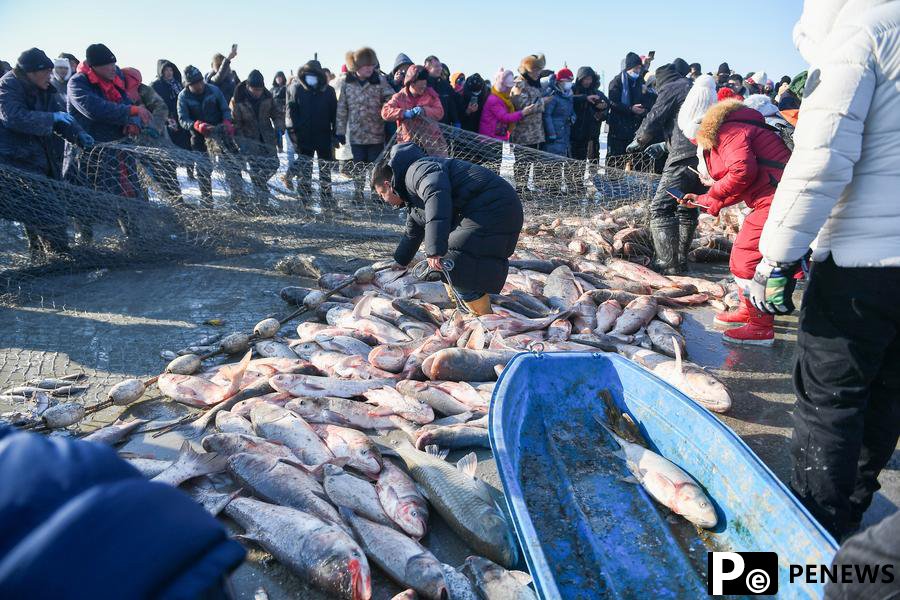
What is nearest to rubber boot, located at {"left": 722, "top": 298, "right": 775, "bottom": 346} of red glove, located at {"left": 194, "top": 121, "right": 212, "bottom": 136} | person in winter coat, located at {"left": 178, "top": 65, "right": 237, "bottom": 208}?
person in winter coat, located at {"left": 178, "top": 65, "right": 237, "bottom": 208}

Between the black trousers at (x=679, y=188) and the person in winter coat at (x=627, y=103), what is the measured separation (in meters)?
4.64

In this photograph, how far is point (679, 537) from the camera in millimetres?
2588

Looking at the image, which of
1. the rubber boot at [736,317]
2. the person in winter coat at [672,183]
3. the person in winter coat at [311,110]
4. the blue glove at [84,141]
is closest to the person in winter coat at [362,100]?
the person in winter coat at [311,110]

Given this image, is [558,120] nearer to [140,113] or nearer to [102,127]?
[140,113]

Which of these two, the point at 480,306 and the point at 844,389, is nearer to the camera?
the point at 844,389

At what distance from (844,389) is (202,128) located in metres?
8.79

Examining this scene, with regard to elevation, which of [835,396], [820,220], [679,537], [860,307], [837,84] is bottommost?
[679,537]

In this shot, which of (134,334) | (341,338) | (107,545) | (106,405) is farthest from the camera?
(134,334)

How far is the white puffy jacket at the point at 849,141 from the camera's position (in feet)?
6.54

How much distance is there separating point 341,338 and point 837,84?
3486mm

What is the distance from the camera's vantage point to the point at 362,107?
8.62 meters

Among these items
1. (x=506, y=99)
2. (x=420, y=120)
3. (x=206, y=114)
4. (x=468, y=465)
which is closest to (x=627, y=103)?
(x=506, y=99)

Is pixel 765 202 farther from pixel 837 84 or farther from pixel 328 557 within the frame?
pixel 328 557

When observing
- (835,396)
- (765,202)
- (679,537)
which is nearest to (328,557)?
(679,537)
